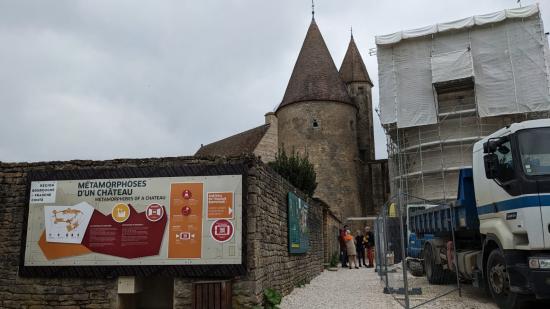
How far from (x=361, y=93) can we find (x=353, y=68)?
244 centimetres

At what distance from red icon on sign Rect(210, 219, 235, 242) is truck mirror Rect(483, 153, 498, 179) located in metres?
3.94

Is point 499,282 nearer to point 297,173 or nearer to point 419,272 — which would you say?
point 419,272

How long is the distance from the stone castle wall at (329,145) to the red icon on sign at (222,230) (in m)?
24.7

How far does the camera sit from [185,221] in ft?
25.9

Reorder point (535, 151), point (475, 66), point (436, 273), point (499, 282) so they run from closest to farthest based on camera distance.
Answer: point (535, 151), point (499, 282), point (436, 273), point (475, 66)

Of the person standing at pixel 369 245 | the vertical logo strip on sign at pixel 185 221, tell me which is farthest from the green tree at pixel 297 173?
the vertical logo strip on sign at pixel 185 221

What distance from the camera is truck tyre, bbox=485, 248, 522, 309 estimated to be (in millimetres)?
6734

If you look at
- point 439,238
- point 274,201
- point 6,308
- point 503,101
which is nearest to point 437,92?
point 503,101

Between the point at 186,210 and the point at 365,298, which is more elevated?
the point at 186,210

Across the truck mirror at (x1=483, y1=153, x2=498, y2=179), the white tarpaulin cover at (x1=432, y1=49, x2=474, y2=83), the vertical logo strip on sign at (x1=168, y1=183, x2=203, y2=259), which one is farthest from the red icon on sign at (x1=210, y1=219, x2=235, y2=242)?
the white tarpaulin cover at (x1=432, y1=49, x2=474, y2=83)

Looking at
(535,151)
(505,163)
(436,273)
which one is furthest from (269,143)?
(535,151)

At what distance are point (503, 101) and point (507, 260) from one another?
20.6 meters

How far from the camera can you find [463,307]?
775 cm

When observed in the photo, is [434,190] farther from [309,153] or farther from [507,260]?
[507,260]
